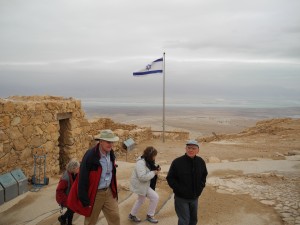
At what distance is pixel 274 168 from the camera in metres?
9.40

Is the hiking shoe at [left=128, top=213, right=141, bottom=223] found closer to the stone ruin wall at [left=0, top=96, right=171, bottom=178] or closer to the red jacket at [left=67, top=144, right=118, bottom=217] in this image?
the red jacket at [left=67, top=144, right=118, bottom=217]

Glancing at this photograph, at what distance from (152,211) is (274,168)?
18.3 feet

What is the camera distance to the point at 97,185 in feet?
13.5

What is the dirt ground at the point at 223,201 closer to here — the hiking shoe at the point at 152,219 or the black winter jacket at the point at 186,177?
the hiking shoe at the point at 152,219

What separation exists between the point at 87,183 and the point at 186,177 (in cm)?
142

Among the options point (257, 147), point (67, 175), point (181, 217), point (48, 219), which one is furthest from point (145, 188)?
point (257, 147)

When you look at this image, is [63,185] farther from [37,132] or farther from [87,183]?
[37,132]

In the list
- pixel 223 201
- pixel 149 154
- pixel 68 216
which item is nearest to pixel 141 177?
pixel 149 154

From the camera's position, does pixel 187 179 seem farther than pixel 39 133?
No

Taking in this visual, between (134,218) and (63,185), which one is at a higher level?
(63,185)

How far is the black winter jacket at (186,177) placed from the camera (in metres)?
4.30

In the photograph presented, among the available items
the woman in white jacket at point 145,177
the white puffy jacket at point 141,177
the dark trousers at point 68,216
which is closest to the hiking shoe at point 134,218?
the woman in white jacket at point 145,177

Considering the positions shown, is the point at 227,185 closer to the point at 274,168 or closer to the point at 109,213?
the point at 274,168

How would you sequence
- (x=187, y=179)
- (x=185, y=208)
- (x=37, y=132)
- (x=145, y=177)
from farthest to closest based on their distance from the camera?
(x=37, y=132) → (x=145, y=177) → (x=185, y=208) → (x=187, y=179)
